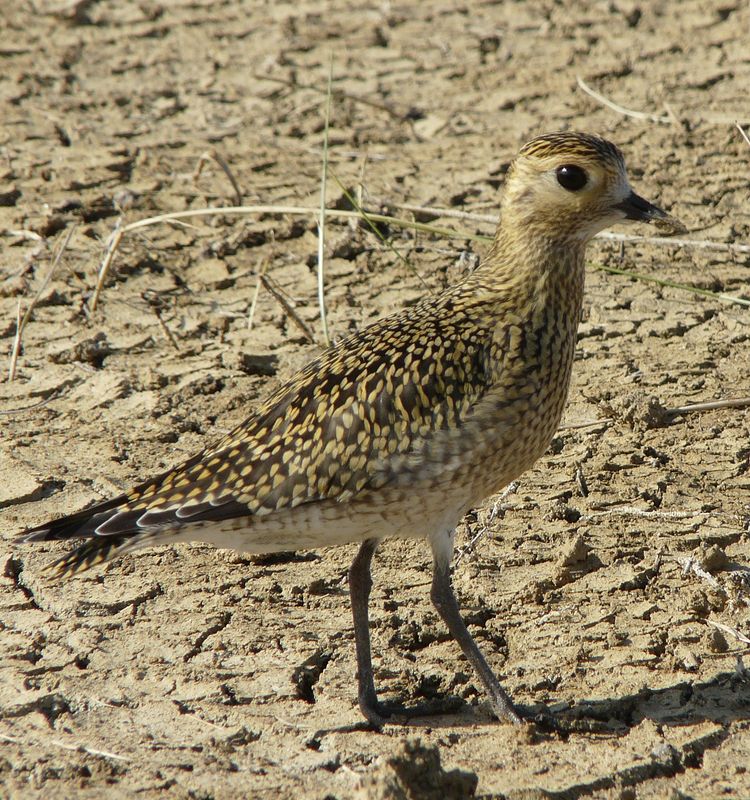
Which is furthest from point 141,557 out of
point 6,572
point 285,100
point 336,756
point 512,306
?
point 285,100

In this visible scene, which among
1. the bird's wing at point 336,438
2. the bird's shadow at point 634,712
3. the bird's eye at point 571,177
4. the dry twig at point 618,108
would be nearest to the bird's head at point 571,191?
the bird's eye at point 571,177

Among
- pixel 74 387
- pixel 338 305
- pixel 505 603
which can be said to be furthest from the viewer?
pixel 338 305

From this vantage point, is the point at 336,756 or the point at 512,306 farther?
the point at 512,306

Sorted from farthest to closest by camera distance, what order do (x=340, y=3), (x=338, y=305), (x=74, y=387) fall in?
(x=340, y=3) < (x=338, y=305) < (x=74, y=387)

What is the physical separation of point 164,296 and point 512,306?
2.91 metres

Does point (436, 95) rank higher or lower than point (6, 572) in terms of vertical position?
higher

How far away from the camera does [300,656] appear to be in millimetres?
4938

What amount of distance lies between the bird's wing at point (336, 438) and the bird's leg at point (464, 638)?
0.50 metres

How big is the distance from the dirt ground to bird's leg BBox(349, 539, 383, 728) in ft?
0.23

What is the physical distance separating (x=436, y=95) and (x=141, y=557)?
15.3ft

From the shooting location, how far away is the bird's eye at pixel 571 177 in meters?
4.92

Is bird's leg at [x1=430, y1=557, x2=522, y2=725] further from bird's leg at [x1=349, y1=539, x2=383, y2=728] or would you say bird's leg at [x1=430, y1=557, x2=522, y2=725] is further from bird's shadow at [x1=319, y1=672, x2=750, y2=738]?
bird's leg at [x1=349, y1=539, x2=383, y2=728]

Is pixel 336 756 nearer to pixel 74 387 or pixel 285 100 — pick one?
pixel 74 387

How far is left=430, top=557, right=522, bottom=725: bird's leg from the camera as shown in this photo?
4.65m
